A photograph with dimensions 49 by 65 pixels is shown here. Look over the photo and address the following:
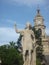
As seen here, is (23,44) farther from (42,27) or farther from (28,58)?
(42,27)

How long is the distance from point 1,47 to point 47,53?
5086 centimetres

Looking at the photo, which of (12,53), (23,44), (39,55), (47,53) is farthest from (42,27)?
(23,44)

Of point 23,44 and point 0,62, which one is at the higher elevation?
point 23,44

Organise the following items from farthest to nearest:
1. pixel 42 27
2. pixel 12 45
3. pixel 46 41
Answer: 1. pixel 46 41
2. pixel 42 27
3. pixel 12 45

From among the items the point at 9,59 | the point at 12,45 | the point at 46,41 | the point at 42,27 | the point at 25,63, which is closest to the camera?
the point at 25,63

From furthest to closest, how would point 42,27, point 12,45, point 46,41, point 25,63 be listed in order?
1. point 46,41
2. point 42,27
3. point 12,45
4. point 25,63

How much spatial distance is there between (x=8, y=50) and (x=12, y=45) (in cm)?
335

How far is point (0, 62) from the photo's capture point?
66.1 metres

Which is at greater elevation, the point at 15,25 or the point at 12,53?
the point at 15,25

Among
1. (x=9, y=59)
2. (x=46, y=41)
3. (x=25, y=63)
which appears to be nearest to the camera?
(x=25, y=63)

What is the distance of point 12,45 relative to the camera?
71875 mm

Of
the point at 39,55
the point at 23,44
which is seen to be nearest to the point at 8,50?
the point at 39,55

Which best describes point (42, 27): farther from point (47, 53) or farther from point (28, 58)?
point (28, 58)

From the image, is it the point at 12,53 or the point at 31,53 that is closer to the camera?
the point at 31,53
